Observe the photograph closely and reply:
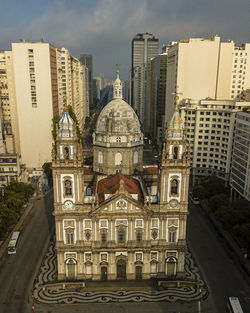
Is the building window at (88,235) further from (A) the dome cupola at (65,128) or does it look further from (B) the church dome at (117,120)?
(B) the church dome at (117,120)

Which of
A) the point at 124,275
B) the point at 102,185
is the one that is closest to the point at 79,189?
the point at 102,185

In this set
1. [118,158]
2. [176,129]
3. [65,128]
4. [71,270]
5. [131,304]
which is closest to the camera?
[131,304]

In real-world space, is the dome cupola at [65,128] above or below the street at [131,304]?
above

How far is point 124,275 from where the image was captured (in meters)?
53.5

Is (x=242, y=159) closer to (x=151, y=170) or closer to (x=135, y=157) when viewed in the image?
(x=151, y=170)

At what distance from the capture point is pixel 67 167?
49219mm

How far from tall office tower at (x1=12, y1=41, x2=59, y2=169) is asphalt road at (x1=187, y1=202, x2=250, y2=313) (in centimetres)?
6107

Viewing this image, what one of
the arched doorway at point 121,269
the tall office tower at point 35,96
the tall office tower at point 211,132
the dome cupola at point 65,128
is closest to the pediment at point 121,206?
the arched doorway at point 121,269

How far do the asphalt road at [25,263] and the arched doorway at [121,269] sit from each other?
15.7m

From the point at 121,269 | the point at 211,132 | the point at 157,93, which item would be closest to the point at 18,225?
the point at 121,269

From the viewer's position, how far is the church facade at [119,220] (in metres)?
49.7

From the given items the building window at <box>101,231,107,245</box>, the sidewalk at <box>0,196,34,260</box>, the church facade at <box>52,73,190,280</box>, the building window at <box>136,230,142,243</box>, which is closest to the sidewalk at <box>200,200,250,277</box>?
the church facade at <box>52,73,190,280</box>

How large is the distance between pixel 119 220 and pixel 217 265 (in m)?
22.6

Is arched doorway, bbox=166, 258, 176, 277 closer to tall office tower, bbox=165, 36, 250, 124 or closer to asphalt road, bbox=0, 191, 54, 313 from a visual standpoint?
asphalt road, bbox=0, 191, 54, 313
